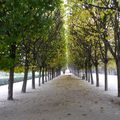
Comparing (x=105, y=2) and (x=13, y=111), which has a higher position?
(x=105, y=2)

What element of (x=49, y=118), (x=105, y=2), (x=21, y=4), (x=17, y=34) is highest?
(x=105, y=2)

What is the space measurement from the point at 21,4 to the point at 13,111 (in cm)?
502

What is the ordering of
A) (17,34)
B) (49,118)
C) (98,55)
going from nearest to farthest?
(49,118) → (17,34) → (98,55)

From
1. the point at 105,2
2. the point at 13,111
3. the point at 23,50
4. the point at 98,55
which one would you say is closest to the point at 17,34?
the point at 13,111

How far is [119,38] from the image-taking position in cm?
2152

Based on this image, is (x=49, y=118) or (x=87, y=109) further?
(x=87, y=109)

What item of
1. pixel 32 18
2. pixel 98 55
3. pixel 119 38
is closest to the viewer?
pixel 32 18

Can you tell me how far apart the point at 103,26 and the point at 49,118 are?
11559mm

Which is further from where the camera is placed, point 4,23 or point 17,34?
point 17,34

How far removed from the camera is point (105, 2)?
66.2 ft

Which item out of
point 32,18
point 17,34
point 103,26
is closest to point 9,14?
point 17,34

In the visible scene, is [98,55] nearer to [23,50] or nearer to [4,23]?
[23,50]

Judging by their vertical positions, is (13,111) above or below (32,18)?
below

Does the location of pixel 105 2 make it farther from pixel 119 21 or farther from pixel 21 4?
pixel 21 4
